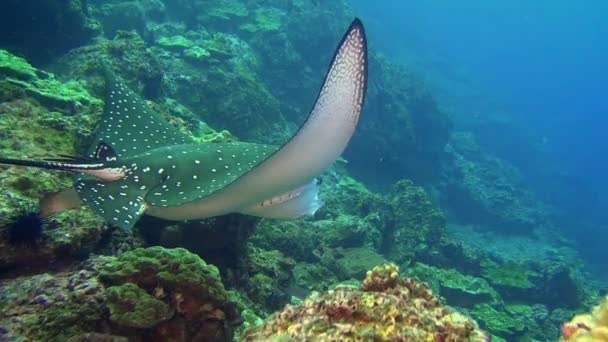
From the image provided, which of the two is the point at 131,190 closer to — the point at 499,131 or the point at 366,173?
the point at 366,173

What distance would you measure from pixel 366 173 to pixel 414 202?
17.8 feet

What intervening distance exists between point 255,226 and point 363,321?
11.1ft

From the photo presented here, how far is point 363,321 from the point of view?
2.10 meters

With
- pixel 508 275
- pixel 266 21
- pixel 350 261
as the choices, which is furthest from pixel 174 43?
pixel 508 275

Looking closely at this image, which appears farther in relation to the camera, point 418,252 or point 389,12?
point 389,12

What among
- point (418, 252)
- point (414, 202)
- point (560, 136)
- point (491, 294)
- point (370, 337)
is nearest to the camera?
point (370, 337)

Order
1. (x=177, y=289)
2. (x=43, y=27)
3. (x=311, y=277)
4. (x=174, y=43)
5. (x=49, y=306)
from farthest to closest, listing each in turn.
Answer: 1. (x=174, y=43)
2. (x=43, y=27)
3. (x=311, y=277)
4. (x=177, y=289)
5. (x=49, y=306)

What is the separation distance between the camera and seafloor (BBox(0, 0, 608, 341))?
284cm

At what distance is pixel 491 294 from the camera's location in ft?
38.5

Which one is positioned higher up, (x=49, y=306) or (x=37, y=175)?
(x=37, y=175)

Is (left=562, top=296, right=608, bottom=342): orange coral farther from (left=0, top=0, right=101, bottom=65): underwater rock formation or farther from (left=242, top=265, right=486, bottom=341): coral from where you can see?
(left=0, top=0, right=101, bottom=65): underwater rock formation

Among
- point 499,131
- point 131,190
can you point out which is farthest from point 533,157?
point 131,190

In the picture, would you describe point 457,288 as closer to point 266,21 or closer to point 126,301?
point 126,301

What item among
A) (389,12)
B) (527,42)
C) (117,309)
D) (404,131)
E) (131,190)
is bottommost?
(117,309)
